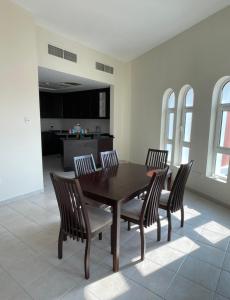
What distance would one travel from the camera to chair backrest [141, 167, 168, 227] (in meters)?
1.96

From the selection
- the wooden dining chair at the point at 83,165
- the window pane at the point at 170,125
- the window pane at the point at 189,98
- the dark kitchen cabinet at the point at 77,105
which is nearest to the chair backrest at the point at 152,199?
the wooden dining chair at the point at 83,165

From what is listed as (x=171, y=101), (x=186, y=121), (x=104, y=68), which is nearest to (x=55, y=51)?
(x=104, y=68)

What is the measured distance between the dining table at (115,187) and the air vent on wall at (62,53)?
2650 millimetres

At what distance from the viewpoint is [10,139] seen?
Answer: 3275 millimetres

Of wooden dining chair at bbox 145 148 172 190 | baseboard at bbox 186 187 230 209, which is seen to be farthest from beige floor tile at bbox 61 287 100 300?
baseboard at bbox 186 187 230 209

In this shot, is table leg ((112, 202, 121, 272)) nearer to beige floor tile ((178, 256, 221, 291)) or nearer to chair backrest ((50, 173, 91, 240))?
chair backrest ((50, 173, 91, 240))

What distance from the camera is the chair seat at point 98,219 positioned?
6.25ft

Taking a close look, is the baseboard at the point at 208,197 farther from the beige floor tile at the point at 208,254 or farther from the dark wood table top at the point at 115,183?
the dark wood table top at the point at 115,183

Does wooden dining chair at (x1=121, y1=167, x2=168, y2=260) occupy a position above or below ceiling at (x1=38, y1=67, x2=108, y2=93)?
below

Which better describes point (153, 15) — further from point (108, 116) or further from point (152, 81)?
point (108, 116)

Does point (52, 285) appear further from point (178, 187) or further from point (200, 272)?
point (178, 187)

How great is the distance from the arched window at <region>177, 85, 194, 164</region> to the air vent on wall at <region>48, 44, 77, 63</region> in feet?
8.10

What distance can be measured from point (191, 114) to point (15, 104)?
3382mm

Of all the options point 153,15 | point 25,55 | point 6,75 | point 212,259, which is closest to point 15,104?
point 6,75
